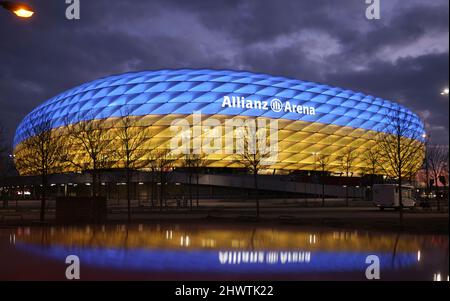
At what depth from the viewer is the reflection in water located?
36.3ft

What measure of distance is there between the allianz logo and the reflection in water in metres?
48.1

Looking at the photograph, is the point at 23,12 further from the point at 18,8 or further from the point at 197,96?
the point at 197,96

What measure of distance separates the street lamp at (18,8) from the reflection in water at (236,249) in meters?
6.10

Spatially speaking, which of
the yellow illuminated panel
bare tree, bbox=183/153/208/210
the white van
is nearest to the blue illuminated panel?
the yellow illuminated panel

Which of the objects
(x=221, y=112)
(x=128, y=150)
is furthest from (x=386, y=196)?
(x=221, y=112)

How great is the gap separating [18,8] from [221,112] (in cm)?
6041

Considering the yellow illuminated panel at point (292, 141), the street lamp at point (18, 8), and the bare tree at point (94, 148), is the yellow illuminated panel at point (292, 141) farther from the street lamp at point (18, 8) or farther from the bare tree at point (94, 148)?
the street lamp at point (18, 8)

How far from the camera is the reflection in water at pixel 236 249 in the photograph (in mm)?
11070

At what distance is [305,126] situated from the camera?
72.8m

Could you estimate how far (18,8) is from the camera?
6.68 meters

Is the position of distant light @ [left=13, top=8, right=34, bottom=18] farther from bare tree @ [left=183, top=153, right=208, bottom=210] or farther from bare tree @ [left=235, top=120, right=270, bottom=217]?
bare tree @ [left=183, top=153, right=208, bottom=210]
